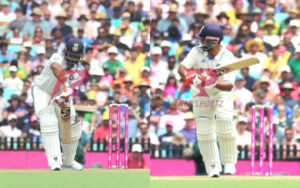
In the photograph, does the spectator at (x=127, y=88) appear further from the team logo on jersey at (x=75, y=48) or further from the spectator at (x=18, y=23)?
the team logo on jersey at (x=75, y=48)

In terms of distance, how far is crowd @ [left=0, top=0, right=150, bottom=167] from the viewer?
40.0ft

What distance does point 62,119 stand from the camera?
8961mm

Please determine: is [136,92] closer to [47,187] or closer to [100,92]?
[100,92]

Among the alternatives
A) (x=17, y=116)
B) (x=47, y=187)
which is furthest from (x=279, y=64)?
(x=47, y=187)

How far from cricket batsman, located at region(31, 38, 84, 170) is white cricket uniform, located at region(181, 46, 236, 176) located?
5.48 feet

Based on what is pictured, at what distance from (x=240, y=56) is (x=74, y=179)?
5.92 meters

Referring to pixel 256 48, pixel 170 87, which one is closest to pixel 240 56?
pixel 256 48

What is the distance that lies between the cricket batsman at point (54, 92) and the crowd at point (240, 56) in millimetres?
2546

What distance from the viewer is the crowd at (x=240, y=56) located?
1141cm

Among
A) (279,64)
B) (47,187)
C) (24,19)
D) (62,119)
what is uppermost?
(24,19)

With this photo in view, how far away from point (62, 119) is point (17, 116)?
11.4 ft

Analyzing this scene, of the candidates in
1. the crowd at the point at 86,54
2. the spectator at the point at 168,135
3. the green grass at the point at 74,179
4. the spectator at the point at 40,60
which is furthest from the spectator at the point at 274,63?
the green grass at the point at 74,179

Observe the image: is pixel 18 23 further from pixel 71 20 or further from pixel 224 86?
pixel 224 86

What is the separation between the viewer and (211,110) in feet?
25.1
